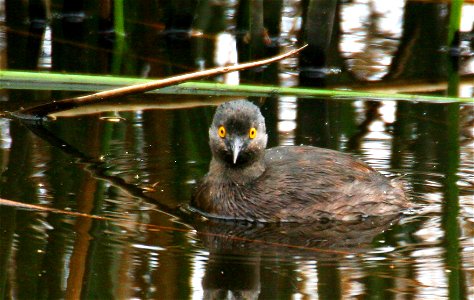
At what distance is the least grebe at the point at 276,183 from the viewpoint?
22.4ft

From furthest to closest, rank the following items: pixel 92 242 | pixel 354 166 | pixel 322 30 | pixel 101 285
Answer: pixel 322 30 → pixel 354 166 → pixel 92 242 → pixel 101 285

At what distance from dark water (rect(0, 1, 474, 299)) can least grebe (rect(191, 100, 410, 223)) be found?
0.48ft

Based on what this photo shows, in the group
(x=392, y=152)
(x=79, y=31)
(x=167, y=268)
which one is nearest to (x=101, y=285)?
(x=167, y=268)

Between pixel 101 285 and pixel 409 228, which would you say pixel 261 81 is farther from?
pixel 101 285

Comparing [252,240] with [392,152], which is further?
[392,152]

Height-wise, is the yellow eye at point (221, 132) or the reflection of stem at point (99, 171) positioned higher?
the yellow eye at point (221, 132)

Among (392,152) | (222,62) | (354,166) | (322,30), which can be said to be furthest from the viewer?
(222,62)

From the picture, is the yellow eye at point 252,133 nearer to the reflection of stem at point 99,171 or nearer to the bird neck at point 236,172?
the bird neck at point 236,172

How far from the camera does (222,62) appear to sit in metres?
10.5

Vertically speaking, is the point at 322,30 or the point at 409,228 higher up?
the point at 322,30

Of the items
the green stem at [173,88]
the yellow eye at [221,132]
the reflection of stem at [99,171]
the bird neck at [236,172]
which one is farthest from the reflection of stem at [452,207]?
the reflection of stem at [99,171]

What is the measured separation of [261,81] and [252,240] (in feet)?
12.3

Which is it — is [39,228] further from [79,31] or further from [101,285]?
[79,31]

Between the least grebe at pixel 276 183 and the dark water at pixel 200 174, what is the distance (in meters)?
0.15
